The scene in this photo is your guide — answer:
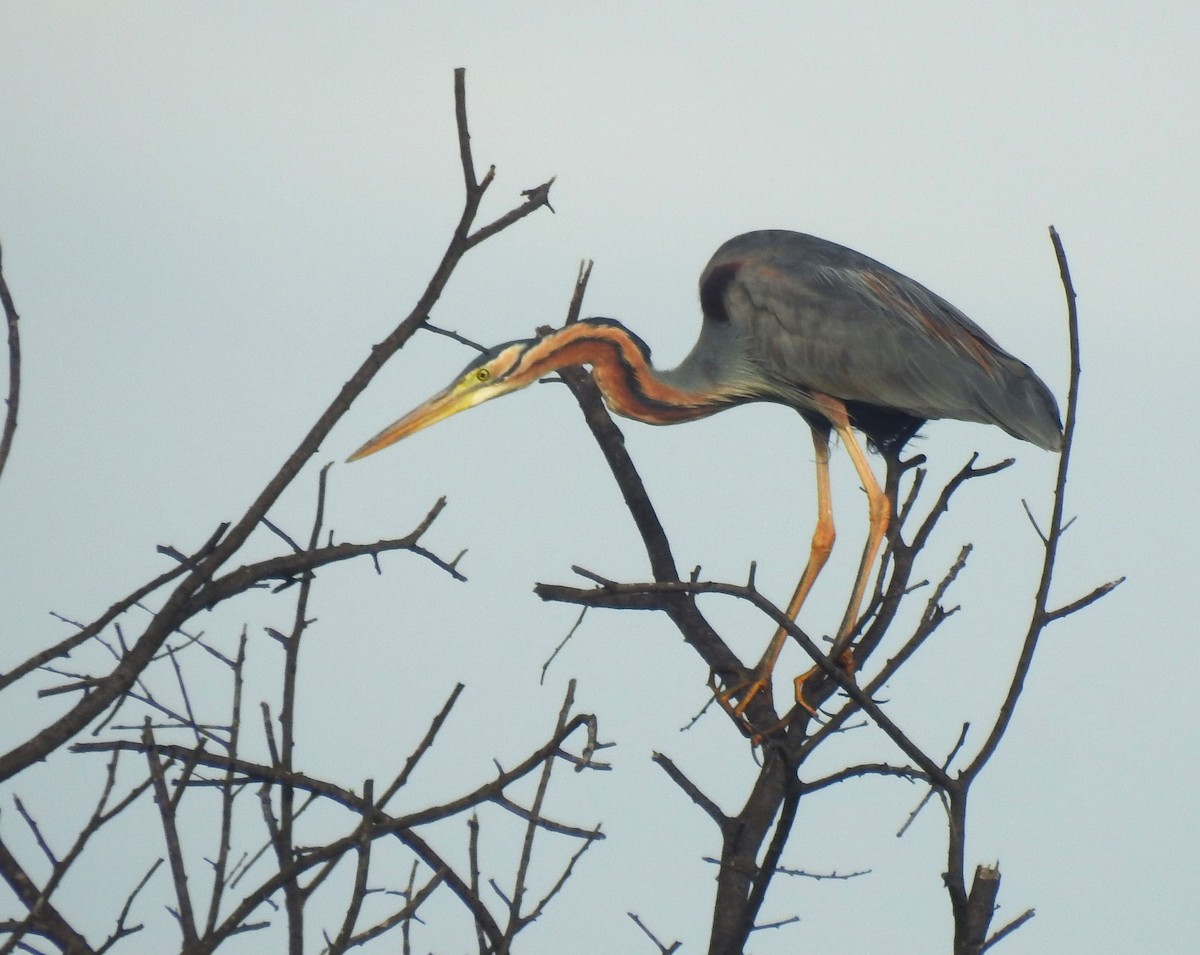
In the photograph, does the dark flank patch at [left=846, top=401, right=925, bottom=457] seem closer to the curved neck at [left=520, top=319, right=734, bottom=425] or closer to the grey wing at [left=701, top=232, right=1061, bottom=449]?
the grey wing at [left=701, top=232, right=1061, bottom=449]

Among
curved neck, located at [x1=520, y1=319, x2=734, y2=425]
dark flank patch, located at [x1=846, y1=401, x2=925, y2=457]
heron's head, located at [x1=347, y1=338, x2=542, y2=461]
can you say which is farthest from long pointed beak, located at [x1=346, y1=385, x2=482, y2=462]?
dark flank patch, located at [x1=846, y1=401, x2=925, y2=457]

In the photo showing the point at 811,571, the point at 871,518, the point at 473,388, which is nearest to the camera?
the point at 473,388

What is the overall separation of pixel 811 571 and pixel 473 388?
4.18ft

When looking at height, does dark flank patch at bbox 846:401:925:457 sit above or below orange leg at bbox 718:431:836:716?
above

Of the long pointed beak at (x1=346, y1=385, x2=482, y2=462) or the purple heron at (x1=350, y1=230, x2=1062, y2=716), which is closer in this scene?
the long pointed beak at (x1=346, y1=385, x2=482, y2=462)

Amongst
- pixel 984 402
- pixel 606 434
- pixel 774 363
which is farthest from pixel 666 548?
pixel 984 402

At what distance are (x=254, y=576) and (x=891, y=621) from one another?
1.52 m

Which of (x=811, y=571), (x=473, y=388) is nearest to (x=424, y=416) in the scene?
(x=473, y=388)

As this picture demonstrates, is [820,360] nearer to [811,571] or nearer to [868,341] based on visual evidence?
[868,341]

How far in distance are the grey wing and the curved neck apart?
0.29 metres

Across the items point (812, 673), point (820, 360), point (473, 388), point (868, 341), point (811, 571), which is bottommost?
point (812, 673)

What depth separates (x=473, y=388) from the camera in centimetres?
439

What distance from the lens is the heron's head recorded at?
4207 millimetres

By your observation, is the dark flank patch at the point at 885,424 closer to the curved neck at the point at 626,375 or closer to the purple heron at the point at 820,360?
the purple heron at the point at 820,360
